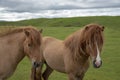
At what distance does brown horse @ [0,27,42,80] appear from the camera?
23.5 ft

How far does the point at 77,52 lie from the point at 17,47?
1866 mm

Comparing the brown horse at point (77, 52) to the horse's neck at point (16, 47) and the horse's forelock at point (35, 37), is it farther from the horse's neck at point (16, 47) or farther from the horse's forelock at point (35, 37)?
the horse's neck at point (16, 47)

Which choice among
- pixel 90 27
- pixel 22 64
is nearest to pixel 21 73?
pixel 22 64

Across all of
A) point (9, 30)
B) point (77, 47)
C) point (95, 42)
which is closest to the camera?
point (95, 42)

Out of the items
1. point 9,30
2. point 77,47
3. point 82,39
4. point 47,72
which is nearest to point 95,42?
point 82,39

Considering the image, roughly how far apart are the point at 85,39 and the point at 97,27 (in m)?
0.49

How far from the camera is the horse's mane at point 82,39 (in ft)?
25.0

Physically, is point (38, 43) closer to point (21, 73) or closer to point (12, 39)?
point (12, 39)

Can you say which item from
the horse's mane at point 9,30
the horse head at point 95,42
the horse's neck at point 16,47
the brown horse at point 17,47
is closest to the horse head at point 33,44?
the brown horse at point 17,47

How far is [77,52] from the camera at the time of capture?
28.0ft

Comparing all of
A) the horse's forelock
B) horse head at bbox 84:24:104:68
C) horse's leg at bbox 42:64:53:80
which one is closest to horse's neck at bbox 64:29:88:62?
horse head at bbox 84:24:104:68

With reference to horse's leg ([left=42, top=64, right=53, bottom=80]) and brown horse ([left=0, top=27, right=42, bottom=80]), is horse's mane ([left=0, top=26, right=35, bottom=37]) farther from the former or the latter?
horse's leg ([left=42, top=64, right=53, bottom=80])

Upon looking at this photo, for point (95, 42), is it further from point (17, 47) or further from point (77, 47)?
point (17, 47)

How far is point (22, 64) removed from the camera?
17281 millimetres
